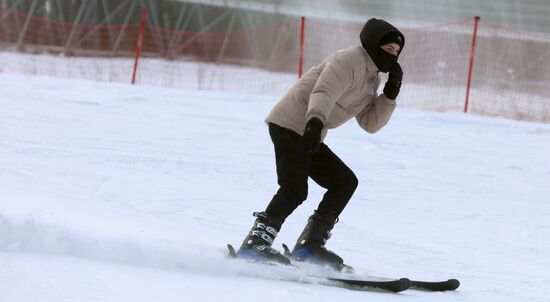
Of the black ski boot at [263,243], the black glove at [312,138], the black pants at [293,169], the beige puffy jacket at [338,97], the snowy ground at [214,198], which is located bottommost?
the snowy ground at [214,198]

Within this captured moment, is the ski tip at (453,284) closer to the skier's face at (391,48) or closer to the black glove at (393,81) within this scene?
the black glove at (393,81)

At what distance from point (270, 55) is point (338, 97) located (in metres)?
17.6

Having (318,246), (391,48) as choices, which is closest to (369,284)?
(318,246)

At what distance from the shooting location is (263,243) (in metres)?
4.54

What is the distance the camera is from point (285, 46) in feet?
72.3

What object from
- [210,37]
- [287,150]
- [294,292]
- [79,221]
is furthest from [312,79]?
[210,37]

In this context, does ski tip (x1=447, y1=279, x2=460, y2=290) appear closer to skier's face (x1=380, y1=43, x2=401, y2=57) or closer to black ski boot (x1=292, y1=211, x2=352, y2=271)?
black ski boot (x1=292, y1=211, x2=352, y2=271)

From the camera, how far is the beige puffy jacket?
4.34m

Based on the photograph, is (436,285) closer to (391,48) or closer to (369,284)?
(369,284)

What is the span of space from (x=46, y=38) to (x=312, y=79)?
18.3 metres

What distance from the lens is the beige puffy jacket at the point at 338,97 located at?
434 cm

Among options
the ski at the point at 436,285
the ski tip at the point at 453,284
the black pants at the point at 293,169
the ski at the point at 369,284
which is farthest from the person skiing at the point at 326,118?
the ski tip at the point at 453,284

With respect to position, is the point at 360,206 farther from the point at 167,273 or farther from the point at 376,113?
the point at 167,273

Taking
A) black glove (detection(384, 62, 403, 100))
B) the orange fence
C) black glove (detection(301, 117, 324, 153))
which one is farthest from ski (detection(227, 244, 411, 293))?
the orange fence
